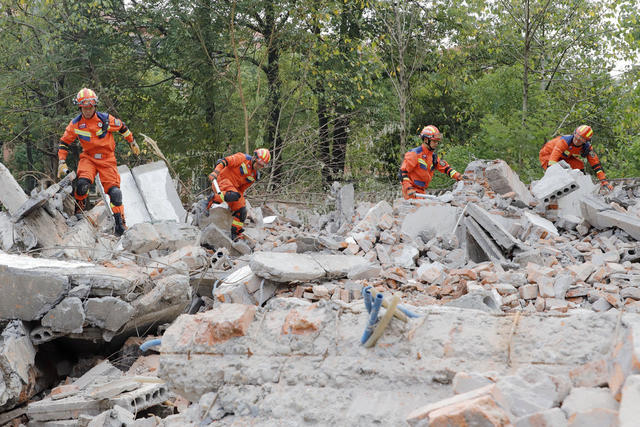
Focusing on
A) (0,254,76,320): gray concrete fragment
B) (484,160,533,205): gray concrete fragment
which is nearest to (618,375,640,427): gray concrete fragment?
(0,254,76,320): gray concrete fragment

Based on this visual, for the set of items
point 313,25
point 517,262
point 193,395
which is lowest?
point 517,262

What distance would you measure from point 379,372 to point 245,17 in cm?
1326

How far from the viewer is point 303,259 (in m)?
5.91

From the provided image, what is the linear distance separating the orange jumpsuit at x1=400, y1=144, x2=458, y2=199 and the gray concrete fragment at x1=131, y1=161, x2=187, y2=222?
3.36 m

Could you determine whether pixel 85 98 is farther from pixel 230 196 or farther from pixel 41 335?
pixel 41 335

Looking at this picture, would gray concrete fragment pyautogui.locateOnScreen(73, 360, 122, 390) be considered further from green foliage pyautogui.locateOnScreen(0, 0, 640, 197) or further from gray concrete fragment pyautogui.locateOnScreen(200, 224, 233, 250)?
green foliage pyautogui.locateOnScreen(0, 0, 640, 197)

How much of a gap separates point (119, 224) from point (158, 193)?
1.03 metres

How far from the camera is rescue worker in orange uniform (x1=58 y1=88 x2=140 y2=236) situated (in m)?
8.08

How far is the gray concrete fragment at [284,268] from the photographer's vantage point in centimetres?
548

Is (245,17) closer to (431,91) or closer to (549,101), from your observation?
(431,91)

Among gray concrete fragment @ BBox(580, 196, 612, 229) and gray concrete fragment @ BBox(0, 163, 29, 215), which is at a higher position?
gray concrete fragment @ BBox(0, 163, 29, 215)

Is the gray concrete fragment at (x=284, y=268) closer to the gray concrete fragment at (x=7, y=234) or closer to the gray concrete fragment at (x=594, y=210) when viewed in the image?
the gray concrete fragment at (x=7, y=234)

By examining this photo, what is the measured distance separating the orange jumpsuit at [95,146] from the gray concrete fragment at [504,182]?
5335 millimetres

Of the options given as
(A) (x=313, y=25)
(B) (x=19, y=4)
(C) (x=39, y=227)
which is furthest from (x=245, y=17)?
(C) (x=39, y=227)
